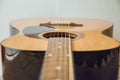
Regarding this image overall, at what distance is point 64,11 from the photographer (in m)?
1.81

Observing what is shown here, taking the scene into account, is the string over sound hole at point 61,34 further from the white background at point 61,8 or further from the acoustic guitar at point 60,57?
the white background at point 61,8

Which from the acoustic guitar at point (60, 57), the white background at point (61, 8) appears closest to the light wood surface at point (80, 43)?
the acoustic guitar at point (60, 57)

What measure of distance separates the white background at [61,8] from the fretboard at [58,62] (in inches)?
34.1

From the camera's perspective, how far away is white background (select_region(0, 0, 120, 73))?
1.80 meters

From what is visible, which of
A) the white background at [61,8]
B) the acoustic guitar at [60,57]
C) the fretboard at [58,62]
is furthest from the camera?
the white background at [61,8]

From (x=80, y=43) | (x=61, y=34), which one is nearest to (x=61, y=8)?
(x=61, y=34)

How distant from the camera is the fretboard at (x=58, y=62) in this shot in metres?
0.62

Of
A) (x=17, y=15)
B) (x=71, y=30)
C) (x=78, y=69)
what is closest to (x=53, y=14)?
(x=17, y=15)

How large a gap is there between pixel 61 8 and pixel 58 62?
3.70 feet

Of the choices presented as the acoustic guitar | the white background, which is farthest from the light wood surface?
the white background

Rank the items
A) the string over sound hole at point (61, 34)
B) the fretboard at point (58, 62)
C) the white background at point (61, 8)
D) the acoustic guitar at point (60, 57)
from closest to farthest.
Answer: the fretboard at point (58, 62) < the acoustic guitar at point (60, 57) < the string over sound hole at point (61, 34) < the white background at point (61, 8)

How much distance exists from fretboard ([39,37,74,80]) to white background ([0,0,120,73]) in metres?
0.87

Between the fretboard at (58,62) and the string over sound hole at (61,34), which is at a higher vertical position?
the fretboard at (58,62)

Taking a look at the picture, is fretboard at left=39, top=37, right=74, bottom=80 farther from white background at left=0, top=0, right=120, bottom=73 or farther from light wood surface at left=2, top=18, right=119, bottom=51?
white background at left=0, top=0, right=120, bottom=73
